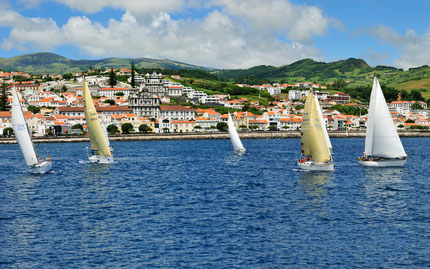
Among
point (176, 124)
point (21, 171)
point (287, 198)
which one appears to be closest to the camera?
point (287, 198)

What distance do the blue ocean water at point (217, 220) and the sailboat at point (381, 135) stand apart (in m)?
3.13

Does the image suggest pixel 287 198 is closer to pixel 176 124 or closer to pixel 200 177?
pixel 200 177

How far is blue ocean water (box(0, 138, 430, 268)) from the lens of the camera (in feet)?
70.3

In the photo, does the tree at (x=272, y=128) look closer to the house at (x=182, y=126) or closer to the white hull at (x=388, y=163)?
the house at (x=182, y=126)

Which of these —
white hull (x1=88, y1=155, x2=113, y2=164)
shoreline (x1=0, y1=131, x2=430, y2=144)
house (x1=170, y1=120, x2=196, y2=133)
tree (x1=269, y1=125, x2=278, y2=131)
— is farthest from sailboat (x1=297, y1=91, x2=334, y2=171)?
tree (x1=269, y1=125, x2=278, y2=131)

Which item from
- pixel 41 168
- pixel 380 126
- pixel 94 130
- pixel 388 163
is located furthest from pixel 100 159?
pixel 388 163

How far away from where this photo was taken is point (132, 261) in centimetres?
2103

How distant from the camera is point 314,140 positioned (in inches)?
1831

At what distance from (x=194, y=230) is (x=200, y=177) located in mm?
22736

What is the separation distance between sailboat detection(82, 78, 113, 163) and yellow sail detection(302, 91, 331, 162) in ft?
75.4

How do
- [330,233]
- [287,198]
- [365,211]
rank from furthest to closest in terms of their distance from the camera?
[287,198] < [365,211] < [330,233]

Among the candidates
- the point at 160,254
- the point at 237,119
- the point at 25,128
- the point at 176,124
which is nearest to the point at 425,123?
the point at 237,119

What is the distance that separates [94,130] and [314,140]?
24.6 m

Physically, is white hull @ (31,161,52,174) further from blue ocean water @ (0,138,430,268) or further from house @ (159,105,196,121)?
house @ (159,105,196,121)
